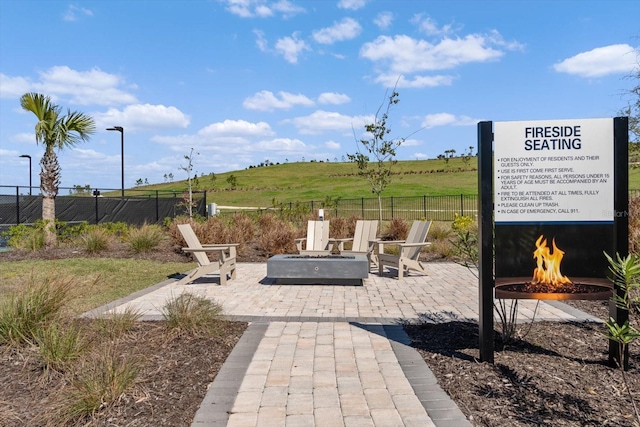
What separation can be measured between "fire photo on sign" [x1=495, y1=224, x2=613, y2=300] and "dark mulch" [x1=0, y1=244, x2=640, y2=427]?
593 mm

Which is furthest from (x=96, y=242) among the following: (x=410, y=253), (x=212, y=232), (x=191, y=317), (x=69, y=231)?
(x=191, y=317)

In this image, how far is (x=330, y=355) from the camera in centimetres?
452

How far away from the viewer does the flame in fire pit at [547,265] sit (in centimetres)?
422

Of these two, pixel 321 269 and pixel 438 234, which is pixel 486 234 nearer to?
pixel 321 269

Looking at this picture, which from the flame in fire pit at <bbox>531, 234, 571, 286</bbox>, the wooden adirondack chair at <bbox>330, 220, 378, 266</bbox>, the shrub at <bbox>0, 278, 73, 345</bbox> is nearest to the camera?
the flame in fire pit at <bbox>531, 234, 571, 286</bbox>

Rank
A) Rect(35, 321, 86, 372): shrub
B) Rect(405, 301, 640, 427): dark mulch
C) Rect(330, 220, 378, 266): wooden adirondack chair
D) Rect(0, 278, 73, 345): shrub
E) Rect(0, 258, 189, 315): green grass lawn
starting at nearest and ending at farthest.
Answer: Rect(405, 301, 640, 427): dark mulch, Rect(35, 321, 86, 372): shrub, Rect(0, 278, 73, 345): shrub, Rect(0, 258, 189, 315): green grass lawn, Rect(330, 220, 378, 266): wooden adirondack chair

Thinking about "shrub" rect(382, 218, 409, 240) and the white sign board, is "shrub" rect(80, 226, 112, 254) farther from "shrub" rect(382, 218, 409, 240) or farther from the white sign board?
the white sign board

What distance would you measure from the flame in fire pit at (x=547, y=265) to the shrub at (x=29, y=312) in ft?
14.3

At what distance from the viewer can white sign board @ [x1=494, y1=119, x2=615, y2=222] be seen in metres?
4.13

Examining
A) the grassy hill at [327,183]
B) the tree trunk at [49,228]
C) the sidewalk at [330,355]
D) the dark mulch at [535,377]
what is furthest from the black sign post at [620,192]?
the grassy hill at [327,183]

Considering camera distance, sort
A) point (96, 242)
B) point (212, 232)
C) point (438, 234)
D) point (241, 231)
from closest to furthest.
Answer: point (212, 232)
point (96, 242)
point (241, 231)
point (438, 234)

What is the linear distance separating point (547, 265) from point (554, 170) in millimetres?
805

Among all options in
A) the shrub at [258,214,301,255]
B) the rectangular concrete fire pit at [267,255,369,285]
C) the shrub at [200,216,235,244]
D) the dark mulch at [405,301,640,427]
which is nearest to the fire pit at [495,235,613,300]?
the dark mulch at [405,301,640,427]

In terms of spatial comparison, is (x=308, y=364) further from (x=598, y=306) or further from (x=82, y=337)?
(x=598, y=306)
